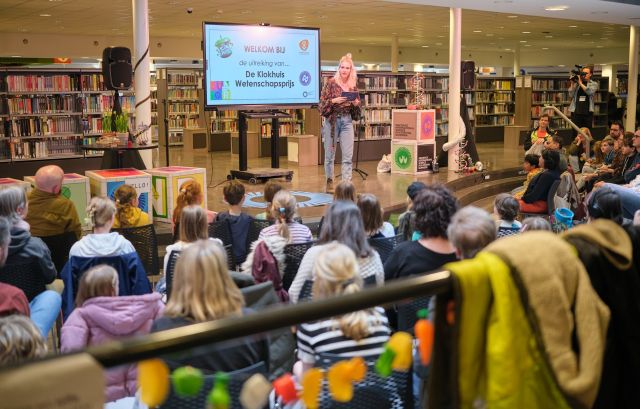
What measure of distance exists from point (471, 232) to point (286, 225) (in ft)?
5.82

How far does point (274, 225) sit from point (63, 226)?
1792 millimetres

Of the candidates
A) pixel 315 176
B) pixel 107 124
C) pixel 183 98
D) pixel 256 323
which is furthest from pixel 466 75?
pixel 256 323

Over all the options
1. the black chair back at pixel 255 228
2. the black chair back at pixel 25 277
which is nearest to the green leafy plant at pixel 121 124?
the black chair back at pixel 255 228

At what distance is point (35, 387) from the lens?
2.69 ft

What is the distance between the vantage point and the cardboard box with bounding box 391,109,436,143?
461 inches

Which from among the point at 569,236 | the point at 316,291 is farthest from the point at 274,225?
the point at 569,236

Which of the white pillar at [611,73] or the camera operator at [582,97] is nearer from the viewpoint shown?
the camera operator at [582,97]

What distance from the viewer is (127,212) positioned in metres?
5.31

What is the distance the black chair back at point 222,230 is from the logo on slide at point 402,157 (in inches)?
281

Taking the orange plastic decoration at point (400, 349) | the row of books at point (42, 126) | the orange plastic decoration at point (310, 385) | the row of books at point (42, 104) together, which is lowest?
the orange plastic decoration at point (310, 385)

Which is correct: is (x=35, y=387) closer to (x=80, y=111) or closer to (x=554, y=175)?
(x=554, y=175)

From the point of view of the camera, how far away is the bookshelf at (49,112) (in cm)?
1075

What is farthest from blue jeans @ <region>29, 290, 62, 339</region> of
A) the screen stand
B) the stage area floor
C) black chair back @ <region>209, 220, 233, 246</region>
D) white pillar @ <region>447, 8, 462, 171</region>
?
white pillar @ <region>447, 8, 462, 171</region>

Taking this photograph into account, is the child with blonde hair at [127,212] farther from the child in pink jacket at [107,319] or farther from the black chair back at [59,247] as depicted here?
the child in pink jacket at [107,319]
